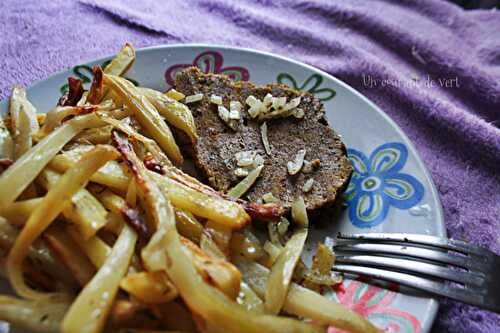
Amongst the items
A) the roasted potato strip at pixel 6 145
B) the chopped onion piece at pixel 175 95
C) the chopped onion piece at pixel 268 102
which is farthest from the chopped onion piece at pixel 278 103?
the roasted potato strip at pixel 6 145

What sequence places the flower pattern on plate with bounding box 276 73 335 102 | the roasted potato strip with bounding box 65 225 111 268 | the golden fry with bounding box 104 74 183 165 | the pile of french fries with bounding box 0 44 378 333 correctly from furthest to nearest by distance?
the flower pattern on plate with bounding box 276 73 335 102 < the golden fry with bounding box 104 74 183 165 < the roasted potato strip with bounding box 65 225 111 268 < the pile of french fries with bounding box 0 44 378 333

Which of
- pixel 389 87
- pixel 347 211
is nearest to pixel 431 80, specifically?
pixel 389 87

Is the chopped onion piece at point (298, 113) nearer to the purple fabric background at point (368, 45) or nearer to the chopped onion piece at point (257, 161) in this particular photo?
the chopped onion piece at point (257, 161)

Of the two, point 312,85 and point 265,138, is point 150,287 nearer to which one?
point 265,138

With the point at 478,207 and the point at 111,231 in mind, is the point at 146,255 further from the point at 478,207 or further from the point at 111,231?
the point at 478,207

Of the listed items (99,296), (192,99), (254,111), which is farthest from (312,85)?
(99,296)

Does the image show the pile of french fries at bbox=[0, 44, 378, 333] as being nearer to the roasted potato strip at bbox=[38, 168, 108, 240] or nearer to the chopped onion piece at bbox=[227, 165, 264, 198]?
the roasted potato strip at bbox=[38, 168, 108, 240]

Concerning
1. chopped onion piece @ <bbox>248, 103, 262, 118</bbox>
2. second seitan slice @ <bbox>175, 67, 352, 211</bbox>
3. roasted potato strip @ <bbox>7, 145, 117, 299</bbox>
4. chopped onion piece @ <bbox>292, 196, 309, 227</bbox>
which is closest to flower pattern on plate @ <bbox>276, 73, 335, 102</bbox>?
second seitan slice @ <bbox>175, 67, 352, 211</bbox>
